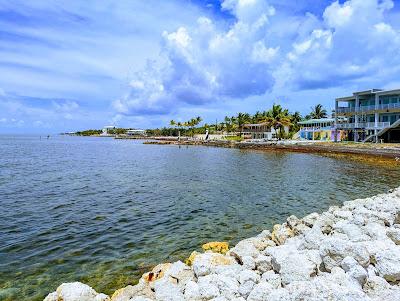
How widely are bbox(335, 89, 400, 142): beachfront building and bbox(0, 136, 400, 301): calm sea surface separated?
3539cm

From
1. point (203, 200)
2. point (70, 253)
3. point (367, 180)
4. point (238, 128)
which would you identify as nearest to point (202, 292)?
point (70, 253)

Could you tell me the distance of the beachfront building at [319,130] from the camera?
8936 centimetres

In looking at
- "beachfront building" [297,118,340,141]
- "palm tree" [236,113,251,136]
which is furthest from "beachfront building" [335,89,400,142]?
"palm tree" [236,113,251,136]

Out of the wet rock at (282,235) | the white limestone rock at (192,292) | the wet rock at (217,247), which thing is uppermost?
the white limestone rock at (192,292)

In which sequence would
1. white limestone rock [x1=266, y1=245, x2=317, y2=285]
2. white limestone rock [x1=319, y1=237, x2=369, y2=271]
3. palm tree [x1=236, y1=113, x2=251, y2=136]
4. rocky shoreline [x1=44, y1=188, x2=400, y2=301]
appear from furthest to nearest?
palm tree [x1=236, y1=113, x2=251, y2=136] → white limestone rock [x1=319, y1=237, x2=369, y2=271] → white limestone rock [x1=266, y1=245, x2=317, y2=285] → rocky shoreline [x1=44, y1=188, x2=400, y2=301]

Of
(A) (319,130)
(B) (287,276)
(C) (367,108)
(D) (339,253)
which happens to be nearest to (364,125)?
(C) (367,108)

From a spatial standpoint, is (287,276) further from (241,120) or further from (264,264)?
(241,120)

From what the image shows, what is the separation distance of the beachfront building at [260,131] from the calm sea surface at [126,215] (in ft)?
261

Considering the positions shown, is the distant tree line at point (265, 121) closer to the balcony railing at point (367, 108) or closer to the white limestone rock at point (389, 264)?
the balcony railing at point (367, 108)

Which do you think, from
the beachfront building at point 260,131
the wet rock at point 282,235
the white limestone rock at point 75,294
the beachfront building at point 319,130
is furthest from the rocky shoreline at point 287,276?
the beachfront building at point 260,131

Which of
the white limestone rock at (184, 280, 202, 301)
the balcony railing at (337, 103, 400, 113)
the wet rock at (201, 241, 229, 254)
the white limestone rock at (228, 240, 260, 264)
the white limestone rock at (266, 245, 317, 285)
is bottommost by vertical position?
the wet rock at (201, 241, 229, 254)

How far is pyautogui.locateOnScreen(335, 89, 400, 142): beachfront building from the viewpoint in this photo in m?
63.3

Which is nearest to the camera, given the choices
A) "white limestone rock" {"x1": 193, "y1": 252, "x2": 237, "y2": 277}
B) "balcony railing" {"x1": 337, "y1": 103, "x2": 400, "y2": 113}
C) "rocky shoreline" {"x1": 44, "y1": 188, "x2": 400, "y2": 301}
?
"rocky shoreline" {"x1": 44, "y1": 188, "x2": 400, "y2": 301}

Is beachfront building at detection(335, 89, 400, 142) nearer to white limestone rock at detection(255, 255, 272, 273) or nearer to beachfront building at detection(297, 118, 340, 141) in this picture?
beachfront building at detection(297, 118, 340, 141)
